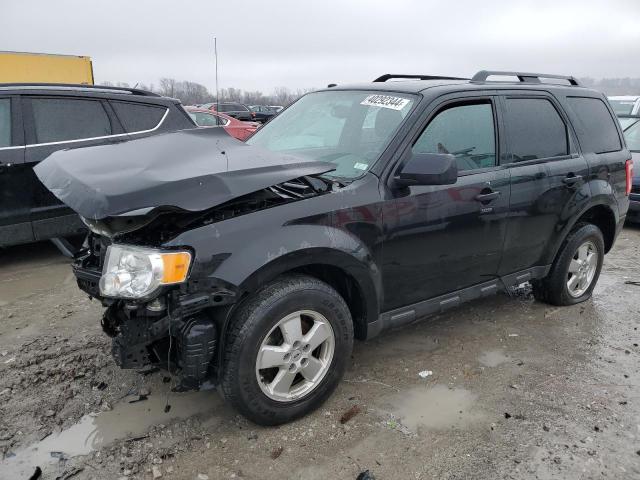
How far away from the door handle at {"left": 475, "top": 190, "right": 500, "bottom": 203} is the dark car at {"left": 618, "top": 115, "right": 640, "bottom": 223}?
4872mm

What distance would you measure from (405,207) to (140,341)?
5.41 feet

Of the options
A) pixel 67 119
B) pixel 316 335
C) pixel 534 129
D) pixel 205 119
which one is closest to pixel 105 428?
pixel 316 335

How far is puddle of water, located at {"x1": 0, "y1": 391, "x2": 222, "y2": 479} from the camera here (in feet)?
8.16

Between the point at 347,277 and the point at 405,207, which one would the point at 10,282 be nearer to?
the point at 347,277

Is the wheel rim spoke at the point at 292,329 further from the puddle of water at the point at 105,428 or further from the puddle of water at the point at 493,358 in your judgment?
the puddle of water at the point at 493,358

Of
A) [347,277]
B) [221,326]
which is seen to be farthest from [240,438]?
[347,277]

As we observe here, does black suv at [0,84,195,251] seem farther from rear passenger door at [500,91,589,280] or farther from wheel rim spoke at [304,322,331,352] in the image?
rear passenger door at [500,91,589,280]

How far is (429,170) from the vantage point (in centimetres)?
281

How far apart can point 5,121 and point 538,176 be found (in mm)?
4999

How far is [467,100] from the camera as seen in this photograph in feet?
11.3

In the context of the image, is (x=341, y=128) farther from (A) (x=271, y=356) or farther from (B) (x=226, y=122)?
(B) (x=226, y=122)

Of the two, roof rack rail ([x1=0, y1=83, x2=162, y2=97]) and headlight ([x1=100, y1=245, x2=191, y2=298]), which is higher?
roof rack rail ([x1=0, y1=83, x2=162, y2=97])

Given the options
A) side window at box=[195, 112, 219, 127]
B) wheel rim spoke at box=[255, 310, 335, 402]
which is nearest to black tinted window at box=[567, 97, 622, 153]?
wheel rim spoke at box=[255, 310, 335, 402]

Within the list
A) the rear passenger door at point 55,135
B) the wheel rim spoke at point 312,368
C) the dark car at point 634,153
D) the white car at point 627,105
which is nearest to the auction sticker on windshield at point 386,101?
the wheel rim spoke at point 312,368
